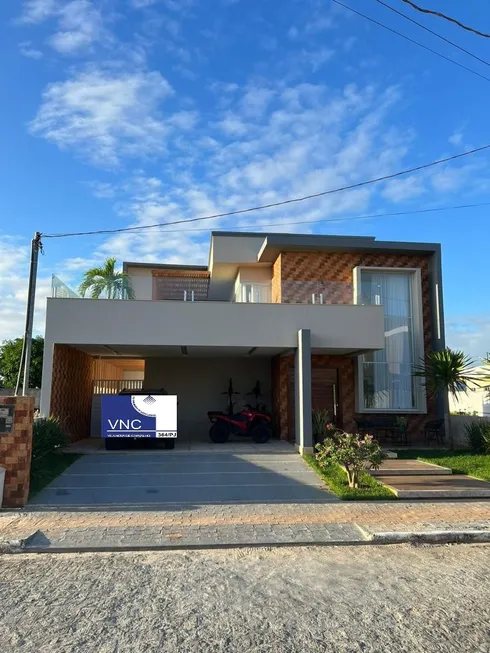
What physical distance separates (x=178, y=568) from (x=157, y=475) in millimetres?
4716

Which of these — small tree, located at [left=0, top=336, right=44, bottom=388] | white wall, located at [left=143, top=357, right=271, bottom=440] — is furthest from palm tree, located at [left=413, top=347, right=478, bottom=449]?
small tree, located at [left=0, top=336, right=44, bottom=388]

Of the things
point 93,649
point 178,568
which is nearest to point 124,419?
point 178,568

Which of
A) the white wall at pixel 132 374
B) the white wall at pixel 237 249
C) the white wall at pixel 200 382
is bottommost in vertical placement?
the white wall at pixel 200 382

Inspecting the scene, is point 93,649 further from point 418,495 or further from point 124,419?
point 124,419

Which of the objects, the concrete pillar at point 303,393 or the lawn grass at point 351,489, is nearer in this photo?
the lawn grass at point 351,489

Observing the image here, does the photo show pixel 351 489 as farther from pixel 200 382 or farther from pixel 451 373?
pixel 200 382

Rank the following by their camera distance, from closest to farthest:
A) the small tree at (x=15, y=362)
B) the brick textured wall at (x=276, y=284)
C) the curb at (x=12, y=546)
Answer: the curb at (x=12, y=546) < the brick textured wall at (x=276, y=284) < the small tree at (x=15, y=362)

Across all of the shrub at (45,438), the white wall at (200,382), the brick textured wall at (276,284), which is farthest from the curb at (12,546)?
the white wall at (200,382)

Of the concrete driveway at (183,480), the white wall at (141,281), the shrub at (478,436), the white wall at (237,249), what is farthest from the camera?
the white wall at (141,281)

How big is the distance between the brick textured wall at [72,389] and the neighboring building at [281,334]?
2.0 inches

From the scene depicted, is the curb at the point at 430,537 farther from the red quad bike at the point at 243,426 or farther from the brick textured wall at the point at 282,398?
the brick textured wall at the point at 282,398

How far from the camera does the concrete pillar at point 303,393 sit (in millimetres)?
12047

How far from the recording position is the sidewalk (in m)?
6.20

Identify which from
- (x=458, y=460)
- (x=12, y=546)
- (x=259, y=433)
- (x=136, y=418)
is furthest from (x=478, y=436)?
(x=12, y=546)
